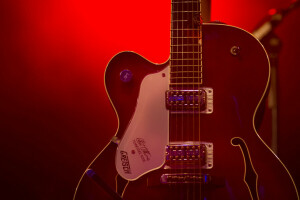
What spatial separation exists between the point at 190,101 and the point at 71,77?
61 centimetres

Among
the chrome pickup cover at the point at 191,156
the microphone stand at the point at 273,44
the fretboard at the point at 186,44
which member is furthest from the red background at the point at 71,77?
the chrome pickup cover at the point at 191,156

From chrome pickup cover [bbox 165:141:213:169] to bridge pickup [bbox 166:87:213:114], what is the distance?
3.8 inches

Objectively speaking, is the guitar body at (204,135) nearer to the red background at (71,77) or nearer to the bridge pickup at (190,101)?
the bridge pickup at (190,101)

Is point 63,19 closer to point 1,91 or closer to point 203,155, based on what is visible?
point 1,91

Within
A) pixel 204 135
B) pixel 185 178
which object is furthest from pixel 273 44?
pixel 185 178

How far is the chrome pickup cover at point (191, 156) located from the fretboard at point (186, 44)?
0.18 m

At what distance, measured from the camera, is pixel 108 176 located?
79cm

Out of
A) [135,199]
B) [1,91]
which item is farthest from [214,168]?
[1,91]

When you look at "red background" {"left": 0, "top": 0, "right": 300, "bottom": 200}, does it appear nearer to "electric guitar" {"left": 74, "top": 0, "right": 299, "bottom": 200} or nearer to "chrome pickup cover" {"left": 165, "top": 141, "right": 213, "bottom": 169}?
"electric guitar" {"left": 74, "top": 0, "right": 299, "bottom": 200}

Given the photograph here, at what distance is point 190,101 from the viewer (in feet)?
2.65

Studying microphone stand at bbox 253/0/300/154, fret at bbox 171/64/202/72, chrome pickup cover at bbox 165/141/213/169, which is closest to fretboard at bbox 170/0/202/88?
fret at bbox 171/64/202/72

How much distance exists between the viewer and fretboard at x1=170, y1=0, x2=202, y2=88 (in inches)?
32.3

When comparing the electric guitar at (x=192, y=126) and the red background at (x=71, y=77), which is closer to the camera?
the electric guitar at (x=192, y=126)

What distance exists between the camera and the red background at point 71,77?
1180 millimetres
